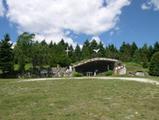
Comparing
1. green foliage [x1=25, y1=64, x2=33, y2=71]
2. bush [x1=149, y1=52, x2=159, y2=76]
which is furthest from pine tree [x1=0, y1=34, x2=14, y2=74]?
bush [x1=149, y1=52, x2=159, y2=76]

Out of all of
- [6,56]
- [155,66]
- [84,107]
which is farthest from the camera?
[6,56]

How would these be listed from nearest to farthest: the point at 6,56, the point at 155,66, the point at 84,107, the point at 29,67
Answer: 1. the point at 84,107
2. the point at 155,66
3. the point at 6,56
4. the point at 29,67

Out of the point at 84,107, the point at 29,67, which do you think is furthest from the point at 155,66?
the point at 84,107

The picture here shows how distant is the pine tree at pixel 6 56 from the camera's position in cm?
6588

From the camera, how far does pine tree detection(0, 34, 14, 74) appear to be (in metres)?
65.9

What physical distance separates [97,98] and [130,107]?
3.26m

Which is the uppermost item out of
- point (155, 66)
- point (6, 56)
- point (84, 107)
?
point (6, 56)

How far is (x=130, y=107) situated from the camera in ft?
52.3

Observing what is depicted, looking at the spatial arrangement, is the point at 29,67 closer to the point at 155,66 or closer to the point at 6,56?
the point at 6,56

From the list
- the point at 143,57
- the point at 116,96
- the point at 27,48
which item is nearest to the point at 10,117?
the point at 116,96

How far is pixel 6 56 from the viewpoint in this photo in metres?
66.2

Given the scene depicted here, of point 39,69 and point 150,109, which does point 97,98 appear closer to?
point 150,109

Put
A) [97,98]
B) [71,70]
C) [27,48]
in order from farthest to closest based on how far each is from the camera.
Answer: [71,70], [27,48], [97,98]

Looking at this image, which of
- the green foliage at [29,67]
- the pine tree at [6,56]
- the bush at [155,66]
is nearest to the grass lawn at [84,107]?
the bush at [155,66]
